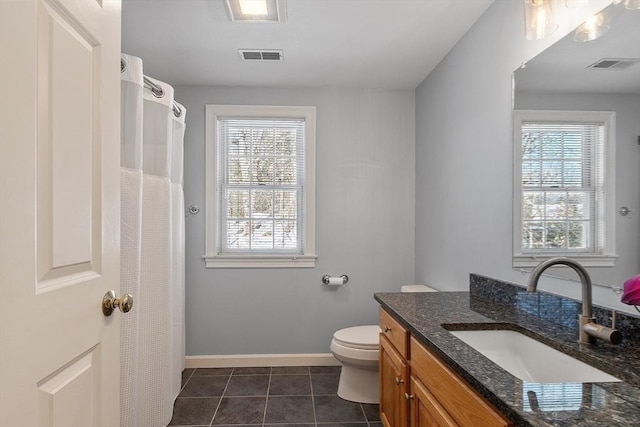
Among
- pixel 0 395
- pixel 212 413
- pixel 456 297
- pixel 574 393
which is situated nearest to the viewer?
pixel 0 395

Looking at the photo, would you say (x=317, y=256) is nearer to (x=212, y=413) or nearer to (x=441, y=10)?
(x=212, y=413)

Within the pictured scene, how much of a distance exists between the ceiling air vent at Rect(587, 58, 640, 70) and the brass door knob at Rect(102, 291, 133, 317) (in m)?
1.73

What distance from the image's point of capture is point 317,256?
10.2ft

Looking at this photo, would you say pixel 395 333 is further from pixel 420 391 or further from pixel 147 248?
pixel 147 248

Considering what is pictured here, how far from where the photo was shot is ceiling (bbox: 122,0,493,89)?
2004mm

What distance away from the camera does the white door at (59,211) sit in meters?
0.70

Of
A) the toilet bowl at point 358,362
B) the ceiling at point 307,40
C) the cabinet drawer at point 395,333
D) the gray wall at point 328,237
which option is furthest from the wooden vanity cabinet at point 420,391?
the ceiling at point 307,40

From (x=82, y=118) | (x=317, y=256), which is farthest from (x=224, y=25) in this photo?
(x=317, y=256)

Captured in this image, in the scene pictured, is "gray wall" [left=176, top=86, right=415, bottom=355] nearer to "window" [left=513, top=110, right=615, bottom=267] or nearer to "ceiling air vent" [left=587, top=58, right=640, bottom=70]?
"window" [left=513, top=110, right=615, bottom=267]

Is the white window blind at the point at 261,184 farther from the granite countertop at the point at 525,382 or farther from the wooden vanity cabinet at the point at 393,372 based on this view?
the granite countertop at the point at 525,382

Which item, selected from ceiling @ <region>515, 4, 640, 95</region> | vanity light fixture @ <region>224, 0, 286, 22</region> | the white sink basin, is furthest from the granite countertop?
vanity light fixture @ <region>224, 0, 286, 22</region>

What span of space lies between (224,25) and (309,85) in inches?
41.1

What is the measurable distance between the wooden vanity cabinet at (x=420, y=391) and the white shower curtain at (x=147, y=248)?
1.26m

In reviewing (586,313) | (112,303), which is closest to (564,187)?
(586,313)
